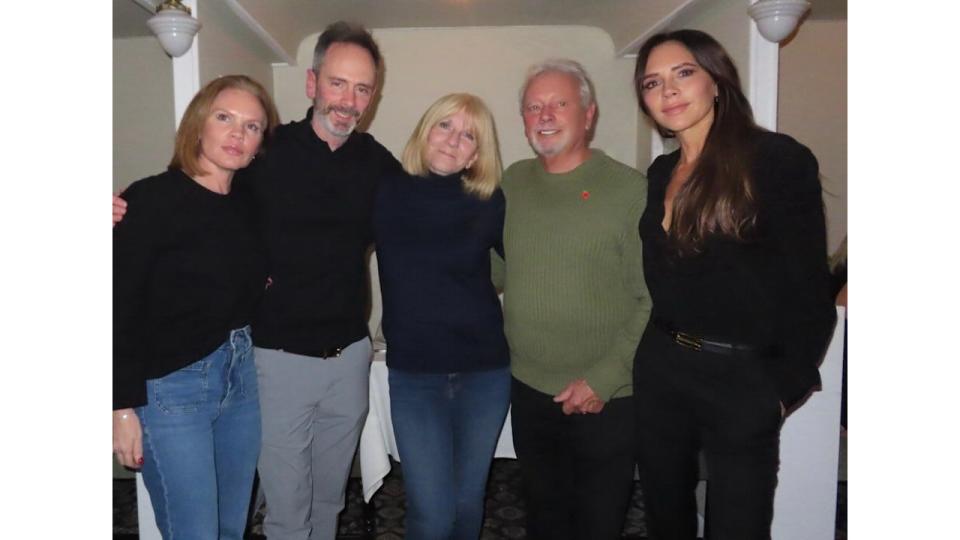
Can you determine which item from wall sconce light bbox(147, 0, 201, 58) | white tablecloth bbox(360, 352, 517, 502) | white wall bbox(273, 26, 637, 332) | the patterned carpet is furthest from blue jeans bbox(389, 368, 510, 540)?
white wall bbox(273, 26, 637, 332)

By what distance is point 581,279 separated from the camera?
155cm

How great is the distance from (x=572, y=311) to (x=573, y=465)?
16.4 inches

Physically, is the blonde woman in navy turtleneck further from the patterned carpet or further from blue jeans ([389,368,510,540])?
the patterned carpet

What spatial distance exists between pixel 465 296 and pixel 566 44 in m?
2.68

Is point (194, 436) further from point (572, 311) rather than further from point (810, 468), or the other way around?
point (810, 468)

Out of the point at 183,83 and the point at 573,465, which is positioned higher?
the point at 183,83

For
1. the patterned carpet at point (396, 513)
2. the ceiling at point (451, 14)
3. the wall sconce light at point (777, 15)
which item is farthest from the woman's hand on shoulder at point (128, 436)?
the wall sconce light at point (777, 15)

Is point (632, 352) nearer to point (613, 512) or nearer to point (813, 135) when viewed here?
point (613, 512)

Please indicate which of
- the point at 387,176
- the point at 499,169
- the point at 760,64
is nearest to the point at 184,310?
the point at 387,176

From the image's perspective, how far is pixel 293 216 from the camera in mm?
1566

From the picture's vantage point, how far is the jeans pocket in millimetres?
1334

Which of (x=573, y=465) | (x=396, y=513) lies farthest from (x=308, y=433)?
(x=396, y=513)

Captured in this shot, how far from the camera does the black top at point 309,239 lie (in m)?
1.56

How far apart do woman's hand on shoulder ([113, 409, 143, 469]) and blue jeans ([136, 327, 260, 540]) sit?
0.02 metres
